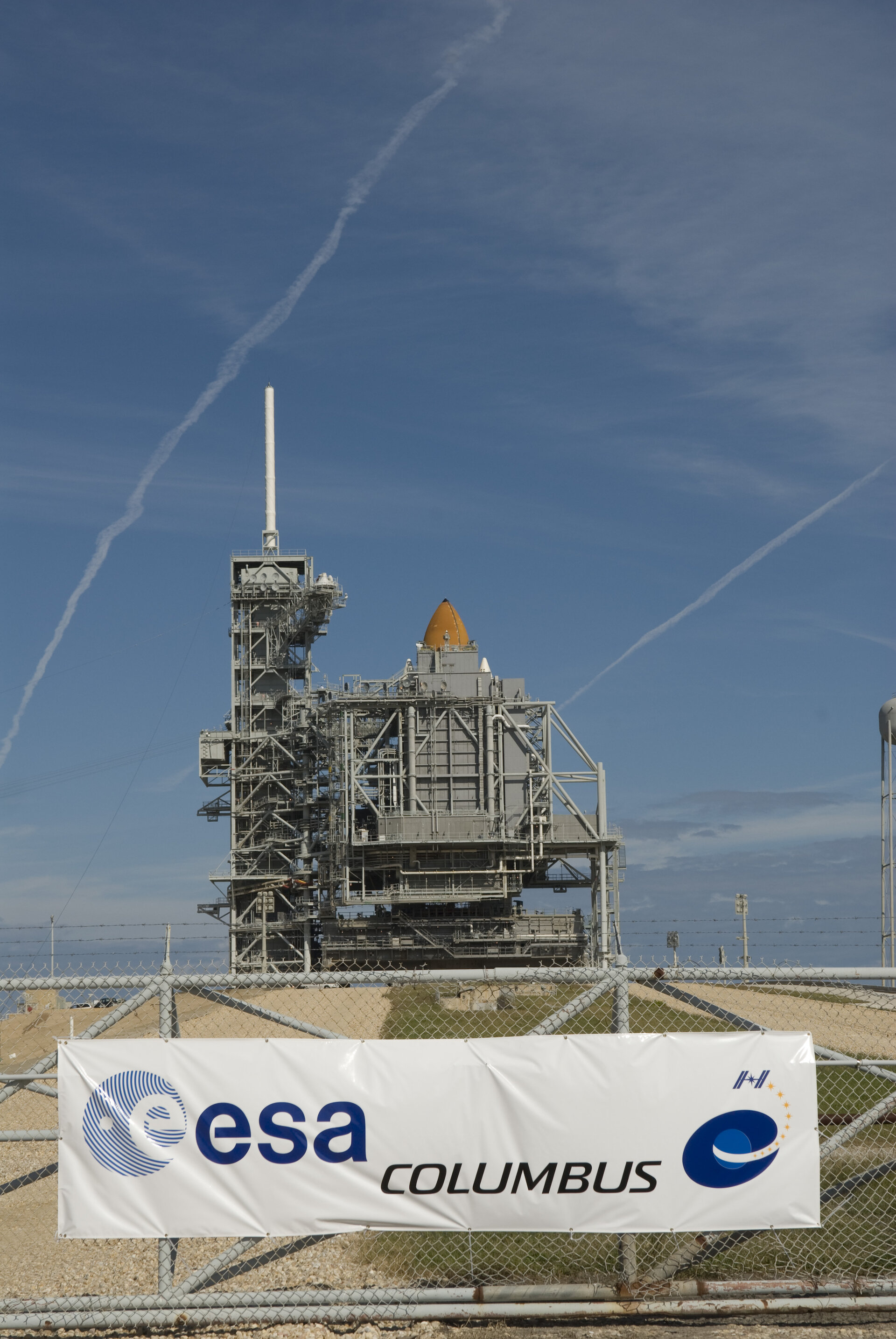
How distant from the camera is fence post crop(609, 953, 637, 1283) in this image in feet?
31.1

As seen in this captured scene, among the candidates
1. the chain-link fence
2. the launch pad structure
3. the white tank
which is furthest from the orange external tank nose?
the chain-link fence

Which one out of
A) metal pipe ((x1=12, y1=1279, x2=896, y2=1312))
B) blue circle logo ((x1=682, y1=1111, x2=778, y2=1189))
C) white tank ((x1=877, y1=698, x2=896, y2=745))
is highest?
white tank ((x1=877, y1=698, x2=896, y2=745))

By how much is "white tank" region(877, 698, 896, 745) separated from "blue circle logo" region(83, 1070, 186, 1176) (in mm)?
40159

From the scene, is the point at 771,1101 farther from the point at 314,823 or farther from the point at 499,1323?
the point at 314,823

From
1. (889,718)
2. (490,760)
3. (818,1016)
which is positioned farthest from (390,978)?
(490,760)

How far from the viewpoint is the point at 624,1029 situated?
32.1 ft

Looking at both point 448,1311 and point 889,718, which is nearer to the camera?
point 448,1311

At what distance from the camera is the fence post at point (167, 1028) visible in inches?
368

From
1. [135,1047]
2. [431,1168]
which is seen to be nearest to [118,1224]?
[135,1047]

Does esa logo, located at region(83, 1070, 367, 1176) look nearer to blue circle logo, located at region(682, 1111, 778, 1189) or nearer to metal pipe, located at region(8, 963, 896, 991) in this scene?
metal pipe, located at region(8, 963, 896, 991)

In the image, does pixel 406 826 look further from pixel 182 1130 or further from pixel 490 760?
pixel 182 1130

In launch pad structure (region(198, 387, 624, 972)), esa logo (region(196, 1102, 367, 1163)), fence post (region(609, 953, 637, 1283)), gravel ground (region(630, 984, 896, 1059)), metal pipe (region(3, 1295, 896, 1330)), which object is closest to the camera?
metal pipe (region(3, 1295, 896, 1330))

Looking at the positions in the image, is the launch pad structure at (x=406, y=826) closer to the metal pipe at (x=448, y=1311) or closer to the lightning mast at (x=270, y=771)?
the lightning mast at (x=270, y=771)

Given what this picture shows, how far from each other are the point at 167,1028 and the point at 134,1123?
0.80 metres
